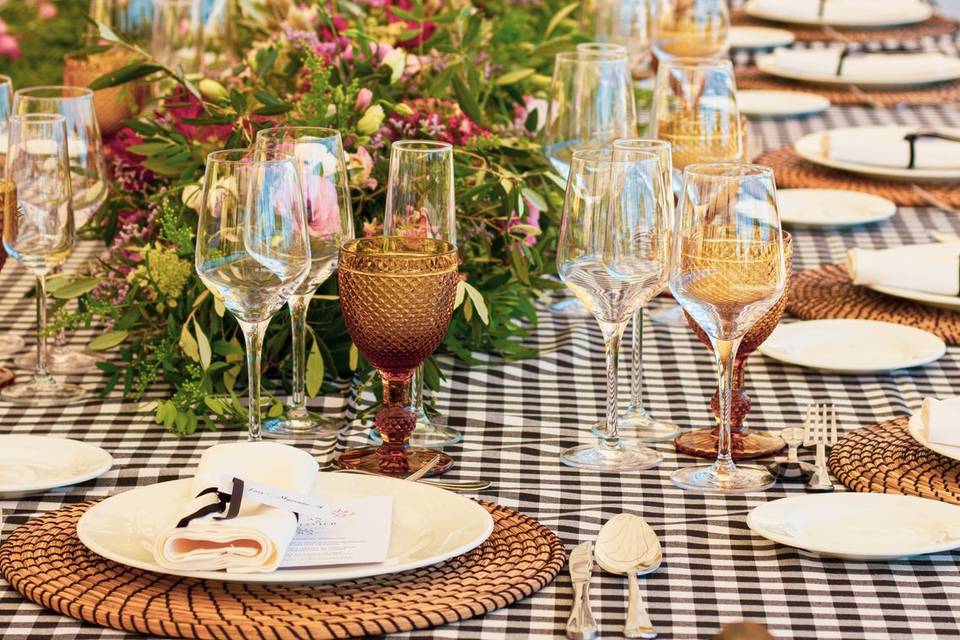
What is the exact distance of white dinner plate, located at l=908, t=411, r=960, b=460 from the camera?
4.11ft

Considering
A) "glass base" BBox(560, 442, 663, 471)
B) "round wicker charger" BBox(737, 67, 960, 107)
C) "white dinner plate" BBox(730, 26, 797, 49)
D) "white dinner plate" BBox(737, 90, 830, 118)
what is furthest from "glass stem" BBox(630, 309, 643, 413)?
"white dinner plate" BBox(730, 26, 797, 49)

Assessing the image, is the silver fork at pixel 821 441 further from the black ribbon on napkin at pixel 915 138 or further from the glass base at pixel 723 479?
the black ribbon on napkin at pixel 915 138

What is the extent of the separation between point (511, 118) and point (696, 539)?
1.02 metres

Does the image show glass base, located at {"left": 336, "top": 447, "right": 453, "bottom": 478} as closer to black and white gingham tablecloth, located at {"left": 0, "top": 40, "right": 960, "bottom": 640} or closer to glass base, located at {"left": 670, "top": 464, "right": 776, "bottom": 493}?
black and white gingham tablecloth, located at {"left": 0, "top": 40, "right": 960, "bottom": 640}

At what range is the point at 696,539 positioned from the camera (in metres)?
1.14

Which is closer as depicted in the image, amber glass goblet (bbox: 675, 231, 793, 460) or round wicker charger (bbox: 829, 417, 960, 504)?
round wicker charger (bbox: 829, 417, 960, 504)

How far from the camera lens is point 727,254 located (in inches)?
45.9

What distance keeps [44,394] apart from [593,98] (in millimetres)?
728

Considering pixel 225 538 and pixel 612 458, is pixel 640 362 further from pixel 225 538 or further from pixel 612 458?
pixel 225 538

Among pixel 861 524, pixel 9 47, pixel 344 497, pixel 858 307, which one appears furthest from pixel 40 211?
pixel 9 47

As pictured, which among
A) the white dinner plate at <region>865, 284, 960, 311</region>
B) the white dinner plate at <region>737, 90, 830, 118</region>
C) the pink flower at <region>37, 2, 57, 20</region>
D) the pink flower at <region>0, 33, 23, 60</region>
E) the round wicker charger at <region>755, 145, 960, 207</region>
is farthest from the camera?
the pink flower at <region>37, 2, 57, 20</region>

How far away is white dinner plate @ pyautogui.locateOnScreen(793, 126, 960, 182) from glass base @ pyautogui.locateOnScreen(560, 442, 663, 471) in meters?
1.14

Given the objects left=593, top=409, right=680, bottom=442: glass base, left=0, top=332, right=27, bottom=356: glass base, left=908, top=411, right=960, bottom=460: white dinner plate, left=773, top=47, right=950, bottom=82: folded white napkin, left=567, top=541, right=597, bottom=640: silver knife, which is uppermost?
left=773, top=47, right=950, bottom=82: folded white napkin

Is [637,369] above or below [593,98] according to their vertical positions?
below
